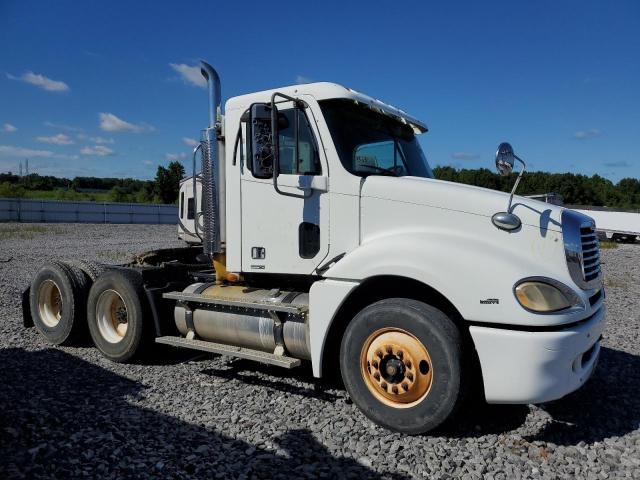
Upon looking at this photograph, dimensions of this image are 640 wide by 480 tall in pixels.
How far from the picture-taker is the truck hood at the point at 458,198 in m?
→ 3.96

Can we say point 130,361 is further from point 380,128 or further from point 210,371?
point 380,128

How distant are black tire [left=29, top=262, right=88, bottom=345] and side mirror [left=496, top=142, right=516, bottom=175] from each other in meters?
5.44

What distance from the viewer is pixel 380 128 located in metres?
5.16

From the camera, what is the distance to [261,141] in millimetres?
4770

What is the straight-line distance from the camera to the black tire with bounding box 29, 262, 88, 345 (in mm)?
6668

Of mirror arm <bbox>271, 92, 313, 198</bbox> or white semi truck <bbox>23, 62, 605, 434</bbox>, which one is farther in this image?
mirror arm <bbox>271, 92, 313, 198</bbox>

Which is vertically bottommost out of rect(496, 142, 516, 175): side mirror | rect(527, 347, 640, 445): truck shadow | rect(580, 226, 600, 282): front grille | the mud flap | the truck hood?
rect(527, 347, 640, 445): truck shadow

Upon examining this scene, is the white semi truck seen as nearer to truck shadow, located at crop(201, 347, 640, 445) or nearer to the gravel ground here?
the gravel ground

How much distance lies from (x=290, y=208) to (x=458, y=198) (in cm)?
161

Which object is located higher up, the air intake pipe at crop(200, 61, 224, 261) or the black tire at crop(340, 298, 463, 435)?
the air intake pipe at crop(200, 61, 224, 261)

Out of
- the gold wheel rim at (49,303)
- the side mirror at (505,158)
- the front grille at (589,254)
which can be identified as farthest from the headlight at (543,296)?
the gold wheel rim at (49,303)

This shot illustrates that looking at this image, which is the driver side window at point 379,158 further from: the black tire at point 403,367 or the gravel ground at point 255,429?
the gravel ground at point 255,429

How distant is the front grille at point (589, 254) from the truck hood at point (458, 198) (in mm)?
318

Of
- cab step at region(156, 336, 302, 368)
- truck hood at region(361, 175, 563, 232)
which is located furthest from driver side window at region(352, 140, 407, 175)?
cab step at region(156, 336, 302, 368)
